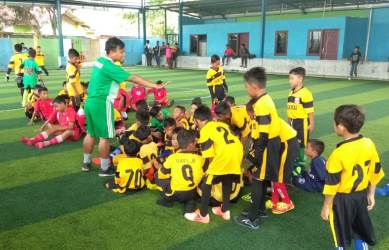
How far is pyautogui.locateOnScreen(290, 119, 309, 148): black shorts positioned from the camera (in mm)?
5502

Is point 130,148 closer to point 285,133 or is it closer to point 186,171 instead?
point 186,171

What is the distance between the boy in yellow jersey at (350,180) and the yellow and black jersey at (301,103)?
252cm

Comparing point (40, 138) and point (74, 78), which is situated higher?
point (74, 78)

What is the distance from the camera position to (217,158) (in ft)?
12.8

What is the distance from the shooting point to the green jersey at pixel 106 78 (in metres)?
5.06

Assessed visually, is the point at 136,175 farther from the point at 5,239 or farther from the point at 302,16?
the point at 302,16

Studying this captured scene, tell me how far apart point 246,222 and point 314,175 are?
59.2 inches

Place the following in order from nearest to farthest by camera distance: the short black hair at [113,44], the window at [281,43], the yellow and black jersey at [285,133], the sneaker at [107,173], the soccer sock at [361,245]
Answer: the soccer sock at [361,245] → the yellow and black jersey at [285,133] → the short black hair at [113,44] → the sneaker at [107,173] → the window at [281,43]

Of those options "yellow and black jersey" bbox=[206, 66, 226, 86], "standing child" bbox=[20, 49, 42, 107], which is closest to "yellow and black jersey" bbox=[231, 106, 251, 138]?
"yellow and black jersey" bbox=[206, 66, 226, 86]

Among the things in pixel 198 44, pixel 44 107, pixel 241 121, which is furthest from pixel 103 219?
pixel 198 44

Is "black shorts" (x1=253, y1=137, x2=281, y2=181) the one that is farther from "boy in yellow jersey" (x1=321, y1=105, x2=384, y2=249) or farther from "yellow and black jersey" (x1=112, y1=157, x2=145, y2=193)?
"yellow and black jersey" (x1=112, y1=157, x2=145, y2=193)

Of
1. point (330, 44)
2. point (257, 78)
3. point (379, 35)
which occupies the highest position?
point (379, 35)

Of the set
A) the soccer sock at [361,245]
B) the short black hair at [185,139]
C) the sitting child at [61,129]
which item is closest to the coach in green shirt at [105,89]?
the short black hair at [185,139]

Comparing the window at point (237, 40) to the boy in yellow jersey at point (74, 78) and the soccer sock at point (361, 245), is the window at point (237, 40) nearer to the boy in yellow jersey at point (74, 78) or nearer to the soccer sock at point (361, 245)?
the boy in yellow jersey at point (74, 78)
